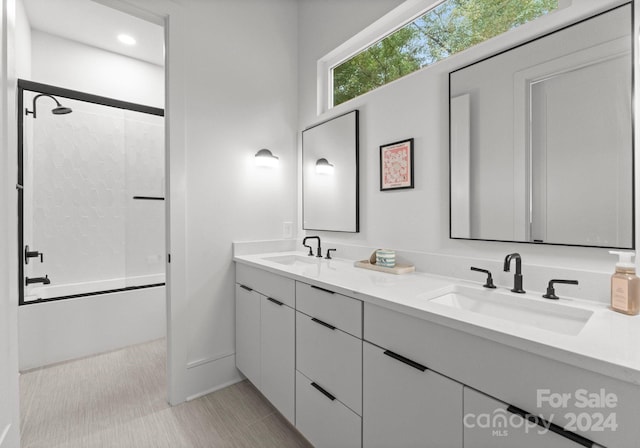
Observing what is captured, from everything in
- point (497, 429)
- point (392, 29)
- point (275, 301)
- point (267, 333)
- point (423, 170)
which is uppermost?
point (392, 29)

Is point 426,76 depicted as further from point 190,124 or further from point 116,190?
point 116,190

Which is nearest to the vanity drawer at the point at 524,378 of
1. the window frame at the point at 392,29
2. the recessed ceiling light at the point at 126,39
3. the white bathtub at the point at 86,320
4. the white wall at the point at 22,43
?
the window frame at the point at 392,29

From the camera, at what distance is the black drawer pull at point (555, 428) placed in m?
0.68

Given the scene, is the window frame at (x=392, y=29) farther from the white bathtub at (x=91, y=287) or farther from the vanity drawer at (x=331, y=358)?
the white bathtub at (x=91, y=287)

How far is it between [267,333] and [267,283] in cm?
30

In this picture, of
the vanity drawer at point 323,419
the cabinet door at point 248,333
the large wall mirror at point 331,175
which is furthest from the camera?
the large wall mirror at point 331,175

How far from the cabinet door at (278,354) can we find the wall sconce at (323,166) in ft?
3.30

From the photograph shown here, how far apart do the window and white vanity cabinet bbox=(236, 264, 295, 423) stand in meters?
1.41

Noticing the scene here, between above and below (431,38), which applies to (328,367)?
below

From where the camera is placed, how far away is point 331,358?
4.47ft

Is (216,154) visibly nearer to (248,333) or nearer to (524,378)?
(248,333)

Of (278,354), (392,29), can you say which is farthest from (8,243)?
(392,29)

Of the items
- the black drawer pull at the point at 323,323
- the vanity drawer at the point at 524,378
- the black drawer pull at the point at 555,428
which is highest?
the vanity drawer at the point at 524,378

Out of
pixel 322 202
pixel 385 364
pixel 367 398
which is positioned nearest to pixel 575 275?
pixel 385 364
